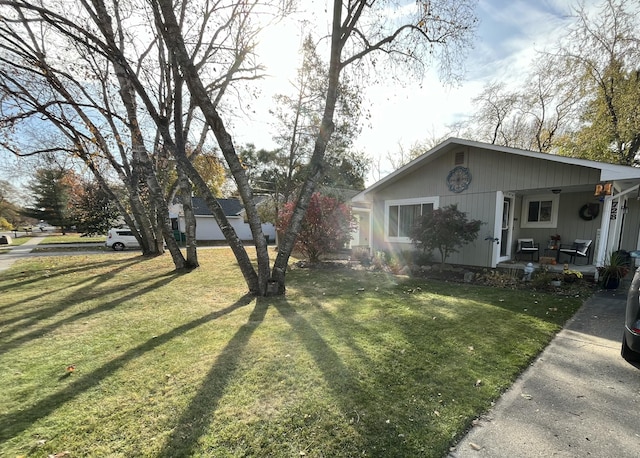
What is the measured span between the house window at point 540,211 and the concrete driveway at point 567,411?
248 inches

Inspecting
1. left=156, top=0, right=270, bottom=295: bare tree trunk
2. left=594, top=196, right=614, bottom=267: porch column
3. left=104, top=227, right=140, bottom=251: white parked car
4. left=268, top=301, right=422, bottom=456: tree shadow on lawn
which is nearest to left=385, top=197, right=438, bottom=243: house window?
left=594, top=196, right=614, bottom=267: porch column

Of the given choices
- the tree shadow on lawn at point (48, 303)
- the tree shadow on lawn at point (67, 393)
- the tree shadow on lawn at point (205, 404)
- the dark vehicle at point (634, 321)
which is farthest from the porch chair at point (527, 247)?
the tree shadow on lawn at point (48, 303)

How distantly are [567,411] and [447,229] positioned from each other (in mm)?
5938

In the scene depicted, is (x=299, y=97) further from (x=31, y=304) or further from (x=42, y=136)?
(x=31, y=304)

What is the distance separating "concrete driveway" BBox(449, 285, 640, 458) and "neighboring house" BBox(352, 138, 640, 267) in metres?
4.88

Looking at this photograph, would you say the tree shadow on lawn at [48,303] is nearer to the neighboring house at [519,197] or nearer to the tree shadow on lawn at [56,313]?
the tree shadow on lawn at [56,313]

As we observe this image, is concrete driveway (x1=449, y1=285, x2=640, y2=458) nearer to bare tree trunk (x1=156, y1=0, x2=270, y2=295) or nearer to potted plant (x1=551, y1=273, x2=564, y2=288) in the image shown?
potted plant (x1=551, y1=273, x2=564, y2=288)

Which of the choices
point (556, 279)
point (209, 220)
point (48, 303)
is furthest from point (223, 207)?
point (556, 279)

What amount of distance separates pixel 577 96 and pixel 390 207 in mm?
11443

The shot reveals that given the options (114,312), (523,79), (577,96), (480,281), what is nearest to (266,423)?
(114,312)

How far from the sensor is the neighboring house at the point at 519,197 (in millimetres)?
6740

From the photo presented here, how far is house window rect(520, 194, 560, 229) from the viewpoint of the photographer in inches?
333

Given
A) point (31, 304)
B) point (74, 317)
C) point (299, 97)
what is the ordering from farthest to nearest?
point (299, 97) → point (31, 304) → point (74, 317)

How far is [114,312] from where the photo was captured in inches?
197
